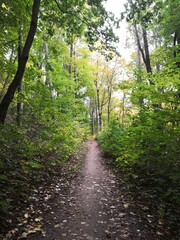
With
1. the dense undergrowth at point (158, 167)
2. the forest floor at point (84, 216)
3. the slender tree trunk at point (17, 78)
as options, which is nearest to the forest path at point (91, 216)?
the forest floor at point (84, 216)

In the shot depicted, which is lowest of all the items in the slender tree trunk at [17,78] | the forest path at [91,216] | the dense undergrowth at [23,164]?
the forest path at [91,216]

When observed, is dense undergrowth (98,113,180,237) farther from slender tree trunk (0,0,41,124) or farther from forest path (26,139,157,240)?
slender tree trunk (0,0,41,124)

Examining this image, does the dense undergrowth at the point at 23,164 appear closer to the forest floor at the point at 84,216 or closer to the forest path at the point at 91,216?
the forest floor at the point at 84,216

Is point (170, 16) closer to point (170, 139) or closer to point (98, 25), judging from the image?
point (98, 25)

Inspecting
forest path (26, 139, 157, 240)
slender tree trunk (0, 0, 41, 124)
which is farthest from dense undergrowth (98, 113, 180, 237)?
slender tree trunk (0, 0, 41, 124)

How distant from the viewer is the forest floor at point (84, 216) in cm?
357

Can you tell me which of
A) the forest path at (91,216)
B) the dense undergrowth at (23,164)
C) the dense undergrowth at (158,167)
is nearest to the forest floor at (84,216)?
the forest path at (91,216)

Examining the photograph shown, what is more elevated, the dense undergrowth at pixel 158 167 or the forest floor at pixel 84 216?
the dense undergrowth at pixel 158 167

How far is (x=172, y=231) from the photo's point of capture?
150 inches

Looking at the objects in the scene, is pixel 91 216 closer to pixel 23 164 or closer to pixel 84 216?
pixel 84 216

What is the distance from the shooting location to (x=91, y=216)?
4.39 m

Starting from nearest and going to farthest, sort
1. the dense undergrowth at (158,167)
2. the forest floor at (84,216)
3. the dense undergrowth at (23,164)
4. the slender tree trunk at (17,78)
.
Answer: the forest floor at (84,216) < the dense undergrowth at (23,164) < the dense undergrowth at (158,167) < the slender tree trunk at (17,78)

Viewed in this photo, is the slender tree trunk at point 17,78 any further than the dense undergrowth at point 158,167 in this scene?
Yes

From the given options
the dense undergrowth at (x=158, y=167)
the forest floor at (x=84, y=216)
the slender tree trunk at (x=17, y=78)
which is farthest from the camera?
the slender tree trunk at (x=17, y=78)
